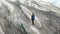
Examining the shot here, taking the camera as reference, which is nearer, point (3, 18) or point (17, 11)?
point (3, 18)

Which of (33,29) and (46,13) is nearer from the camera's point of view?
(33,29)

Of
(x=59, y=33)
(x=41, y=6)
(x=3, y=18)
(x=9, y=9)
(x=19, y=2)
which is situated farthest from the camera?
(x=19, y=2)

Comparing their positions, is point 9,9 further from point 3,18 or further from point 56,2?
point 56,2

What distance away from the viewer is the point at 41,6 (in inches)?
621

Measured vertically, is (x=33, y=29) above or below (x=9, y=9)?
below

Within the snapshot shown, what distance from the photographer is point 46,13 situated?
44.2 feet

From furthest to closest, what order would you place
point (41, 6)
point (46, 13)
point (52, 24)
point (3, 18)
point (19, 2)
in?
point (19, 2) < point (41, 6) < point (46, 13) < point (3, 18) < point (52, 24)

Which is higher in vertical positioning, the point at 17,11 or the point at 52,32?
the point at 17,11

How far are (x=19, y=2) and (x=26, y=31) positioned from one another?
7.71 meters

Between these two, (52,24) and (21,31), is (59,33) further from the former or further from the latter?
(21,31)

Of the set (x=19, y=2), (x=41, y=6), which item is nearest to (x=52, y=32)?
(x=41, y=6)

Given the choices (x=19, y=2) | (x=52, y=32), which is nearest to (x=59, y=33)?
(x=52, y=32)

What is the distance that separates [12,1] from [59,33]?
9.52 m

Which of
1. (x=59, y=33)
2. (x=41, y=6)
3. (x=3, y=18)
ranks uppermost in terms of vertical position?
(x=41, y=6)
